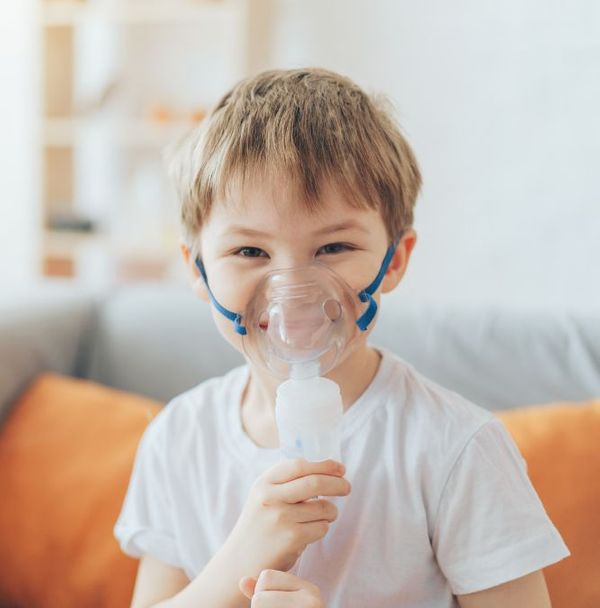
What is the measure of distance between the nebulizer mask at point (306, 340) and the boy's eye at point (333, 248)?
18mm

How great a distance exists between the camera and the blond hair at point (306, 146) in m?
0.85

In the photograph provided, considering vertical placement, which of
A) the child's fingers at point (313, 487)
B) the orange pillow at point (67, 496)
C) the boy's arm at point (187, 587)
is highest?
the child's fingers at point (313, 487)

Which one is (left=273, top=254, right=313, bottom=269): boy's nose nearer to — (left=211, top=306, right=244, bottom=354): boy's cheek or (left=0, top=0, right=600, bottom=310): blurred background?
(left=211, top=306, right=244, bottom=354): boy's cheek

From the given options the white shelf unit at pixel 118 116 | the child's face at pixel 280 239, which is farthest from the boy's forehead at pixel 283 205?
the white shelf unit at pixel 118 116

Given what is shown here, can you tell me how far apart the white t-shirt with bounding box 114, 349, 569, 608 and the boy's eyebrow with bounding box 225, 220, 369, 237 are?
20 centimetres

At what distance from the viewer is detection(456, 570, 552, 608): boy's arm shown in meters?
0.84

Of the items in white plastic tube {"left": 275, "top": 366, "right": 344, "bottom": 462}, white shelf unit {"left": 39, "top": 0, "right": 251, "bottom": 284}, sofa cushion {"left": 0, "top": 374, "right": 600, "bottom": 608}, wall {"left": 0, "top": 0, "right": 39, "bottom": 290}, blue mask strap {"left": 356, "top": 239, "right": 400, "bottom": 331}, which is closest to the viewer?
white plastic tube {"left": 275, "top": 366, "right": 344, "bottom": 462}

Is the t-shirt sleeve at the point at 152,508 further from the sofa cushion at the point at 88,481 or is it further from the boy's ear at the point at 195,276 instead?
the sofa cushion at the point at 88,481

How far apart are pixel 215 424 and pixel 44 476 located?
577 mm

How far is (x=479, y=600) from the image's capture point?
852 mm

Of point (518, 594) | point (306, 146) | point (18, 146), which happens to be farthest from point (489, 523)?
point (18, 146)

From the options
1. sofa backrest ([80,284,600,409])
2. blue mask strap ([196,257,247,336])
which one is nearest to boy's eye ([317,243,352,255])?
blue mask strap ([196,257,247,336])

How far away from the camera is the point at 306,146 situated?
2.79 feet

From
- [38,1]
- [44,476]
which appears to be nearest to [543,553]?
[44,476]
